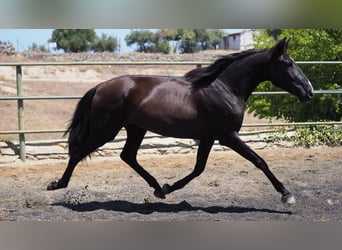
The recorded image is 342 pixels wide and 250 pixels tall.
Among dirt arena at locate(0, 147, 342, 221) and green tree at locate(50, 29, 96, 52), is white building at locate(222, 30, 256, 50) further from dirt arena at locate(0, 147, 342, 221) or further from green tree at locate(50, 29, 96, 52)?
dirt arena at locate(0, 147, 342, 221)

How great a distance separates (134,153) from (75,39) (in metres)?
9.31

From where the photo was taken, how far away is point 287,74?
15.4ft

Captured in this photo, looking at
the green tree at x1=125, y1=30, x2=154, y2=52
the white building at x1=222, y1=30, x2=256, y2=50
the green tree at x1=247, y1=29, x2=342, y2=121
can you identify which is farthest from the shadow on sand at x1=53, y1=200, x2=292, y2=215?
the green tree at x1=125, y1=30, x2=154, y2=52

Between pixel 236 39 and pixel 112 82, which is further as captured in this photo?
pixel 236 39

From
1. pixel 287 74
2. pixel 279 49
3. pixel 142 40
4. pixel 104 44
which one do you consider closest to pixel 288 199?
pixel 287 74

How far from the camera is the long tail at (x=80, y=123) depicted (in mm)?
4906

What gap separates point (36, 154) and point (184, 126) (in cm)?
312

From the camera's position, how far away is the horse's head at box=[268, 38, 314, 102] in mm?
4664

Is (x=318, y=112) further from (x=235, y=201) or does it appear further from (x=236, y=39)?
(x=236, y=39)

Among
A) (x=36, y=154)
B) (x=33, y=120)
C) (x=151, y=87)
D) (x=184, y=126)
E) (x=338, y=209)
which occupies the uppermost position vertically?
(x=151, y=87)

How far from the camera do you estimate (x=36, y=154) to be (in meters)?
7.09

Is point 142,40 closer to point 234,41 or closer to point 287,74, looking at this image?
point 234,41

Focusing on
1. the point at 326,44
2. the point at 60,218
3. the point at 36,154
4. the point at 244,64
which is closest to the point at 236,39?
the point at 326,44

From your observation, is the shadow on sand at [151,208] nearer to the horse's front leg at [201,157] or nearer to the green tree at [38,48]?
the horse's front leg at [201,157]
